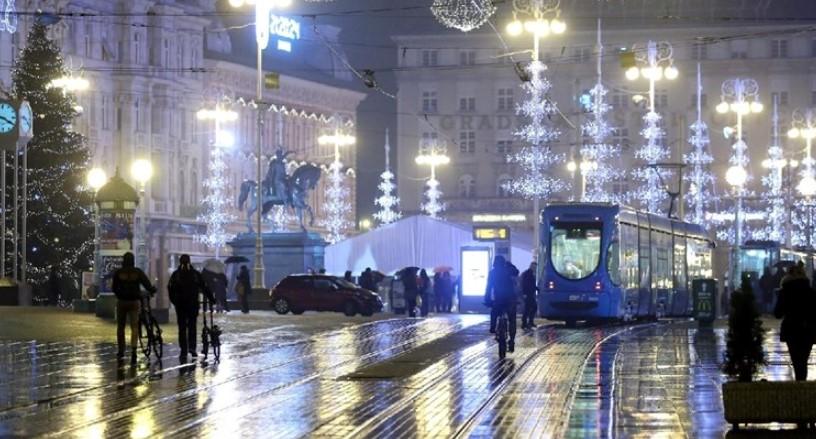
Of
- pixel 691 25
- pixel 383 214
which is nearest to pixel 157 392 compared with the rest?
pixel 383 214

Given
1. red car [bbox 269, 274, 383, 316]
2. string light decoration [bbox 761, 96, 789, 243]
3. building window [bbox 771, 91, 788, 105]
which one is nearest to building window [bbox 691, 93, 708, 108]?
building window [bbox 771, 91, 788, 105]

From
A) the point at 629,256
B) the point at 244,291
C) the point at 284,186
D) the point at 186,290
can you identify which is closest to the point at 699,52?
the point at 284,186

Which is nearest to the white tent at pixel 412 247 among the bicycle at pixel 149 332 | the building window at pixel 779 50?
the bicycle at pixel 149 332

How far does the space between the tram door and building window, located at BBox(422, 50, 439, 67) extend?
268 ft

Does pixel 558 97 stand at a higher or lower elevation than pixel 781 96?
higher

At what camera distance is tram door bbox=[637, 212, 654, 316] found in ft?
166

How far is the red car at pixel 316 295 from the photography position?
193ft

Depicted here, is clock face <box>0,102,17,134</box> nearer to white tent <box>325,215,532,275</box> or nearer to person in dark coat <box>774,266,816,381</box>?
white tent <box>325,215,532,275</box>

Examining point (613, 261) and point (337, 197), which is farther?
point (337, 197)

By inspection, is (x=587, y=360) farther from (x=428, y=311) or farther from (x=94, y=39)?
(x=94, y=39)

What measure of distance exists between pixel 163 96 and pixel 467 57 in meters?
36.8

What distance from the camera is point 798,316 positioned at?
2233cm

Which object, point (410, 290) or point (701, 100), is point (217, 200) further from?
point (410, 290)

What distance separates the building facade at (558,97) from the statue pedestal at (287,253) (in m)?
54.2
